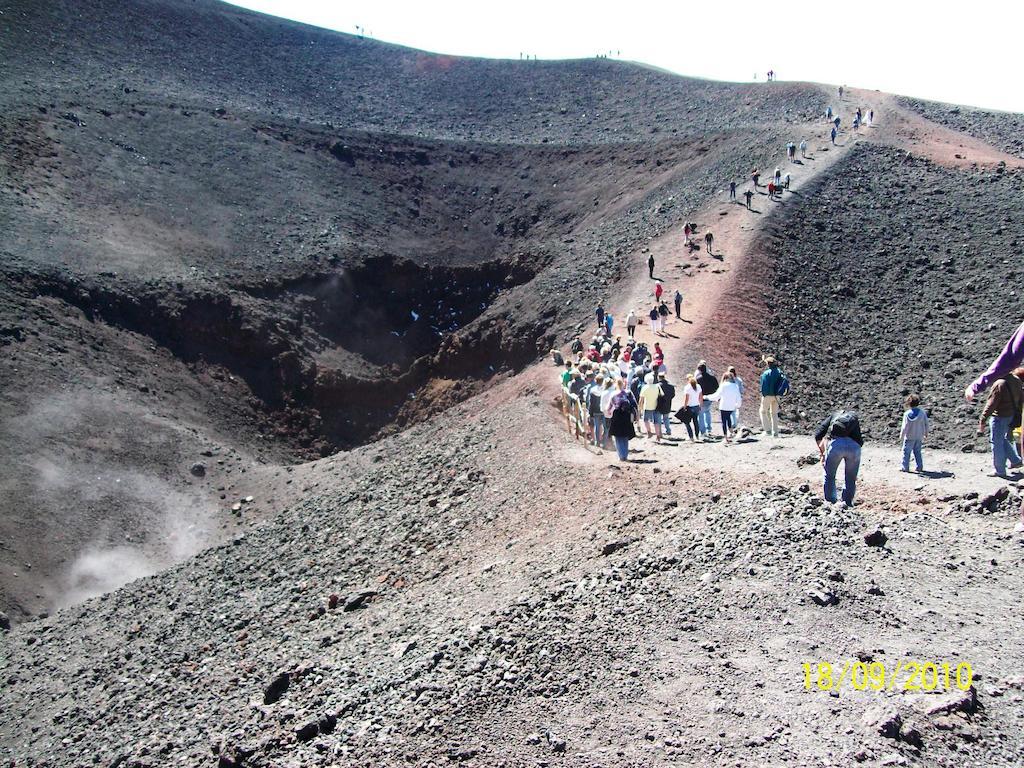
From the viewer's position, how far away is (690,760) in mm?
7762

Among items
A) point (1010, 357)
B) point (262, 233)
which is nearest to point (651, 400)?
point (1010, 357)

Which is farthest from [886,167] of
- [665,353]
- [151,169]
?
[151,169]

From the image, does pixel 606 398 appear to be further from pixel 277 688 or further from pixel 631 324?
pixel 631 324

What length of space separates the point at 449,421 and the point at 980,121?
114 feet

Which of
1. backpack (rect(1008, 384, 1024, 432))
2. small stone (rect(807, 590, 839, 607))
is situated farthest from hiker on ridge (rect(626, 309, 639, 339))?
small stone (rect(807, 590, 839, 607))

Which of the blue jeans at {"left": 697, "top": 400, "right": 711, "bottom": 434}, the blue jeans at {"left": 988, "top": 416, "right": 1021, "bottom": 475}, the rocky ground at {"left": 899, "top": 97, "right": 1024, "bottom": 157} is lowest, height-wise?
the blue jeans at {"left": 697, "top": 400, "right": 711, "bottom": 434}

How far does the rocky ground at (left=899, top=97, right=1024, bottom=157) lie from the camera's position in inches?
1738

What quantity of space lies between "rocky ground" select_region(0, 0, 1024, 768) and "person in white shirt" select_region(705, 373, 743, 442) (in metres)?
0.90

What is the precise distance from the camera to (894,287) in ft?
103

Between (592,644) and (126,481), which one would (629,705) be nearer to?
(592,644)

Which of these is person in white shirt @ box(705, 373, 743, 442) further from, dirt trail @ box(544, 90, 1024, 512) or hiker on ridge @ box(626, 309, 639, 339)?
hiker on ridge @ box(626, 309, 639, 339)

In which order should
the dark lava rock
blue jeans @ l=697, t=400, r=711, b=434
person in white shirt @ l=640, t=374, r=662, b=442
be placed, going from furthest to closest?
blue jeans @ l=697, t=400, r=711, b=434 → person in white shirt @ l=640, t=374, r=662, b=442 → the dark lava rock

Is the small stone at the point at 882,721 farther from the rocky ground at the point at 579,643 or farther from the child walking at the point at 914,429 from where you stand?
the child walking at the point at 914,429
